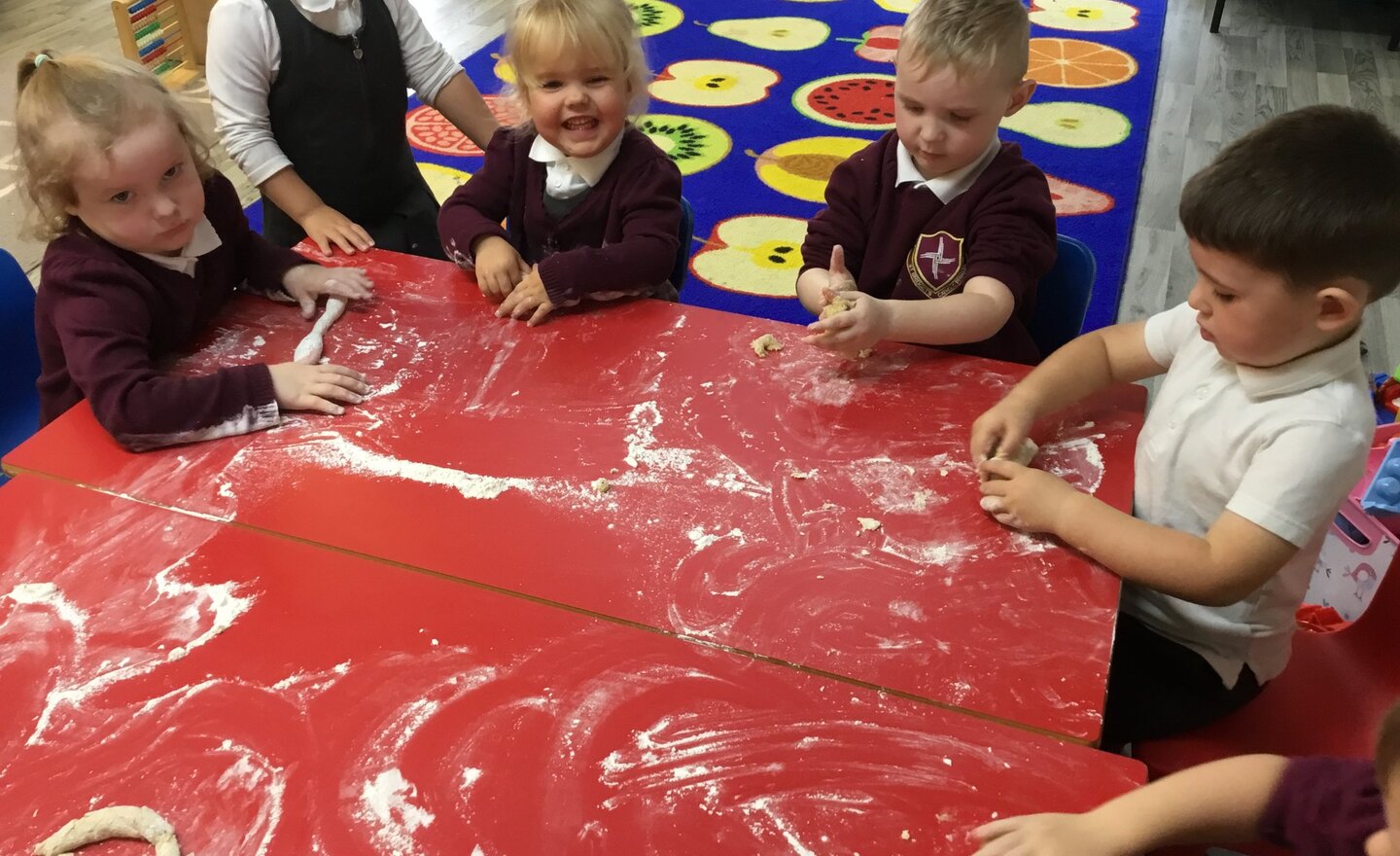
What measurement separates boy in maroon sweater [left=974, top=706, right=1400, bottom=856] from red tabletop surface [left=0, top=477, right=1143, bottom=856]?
3 cm

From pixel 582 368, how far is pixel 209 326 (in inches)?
22.6

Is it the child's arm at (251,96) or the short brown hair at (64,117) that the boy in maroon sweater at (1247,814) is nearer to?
the short brown hair at (64,117)

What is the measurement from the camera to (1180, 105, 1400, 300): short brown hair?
103 cm

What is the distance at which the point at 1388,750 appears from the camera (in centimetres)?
77

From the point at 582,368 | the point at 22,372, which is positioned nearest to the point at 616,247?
the point at 582,368

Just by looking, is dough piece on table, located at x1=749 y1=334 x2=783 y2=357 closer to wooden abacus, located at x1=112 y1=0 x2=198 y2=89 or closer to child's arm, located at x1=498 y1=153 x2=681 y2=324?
child's arm, located at x1=498 y1=153 x2=681 y2=324

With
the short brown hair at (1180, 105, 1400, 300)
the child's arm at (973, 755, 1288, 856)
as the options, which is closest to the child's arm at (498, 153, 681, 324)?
the short brown hair at (1180, 105, 1400, 300)

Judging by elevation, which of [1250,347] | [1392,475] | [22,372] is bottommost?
[1392,475]

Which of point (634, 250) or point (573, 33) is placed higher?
point (573, 33)

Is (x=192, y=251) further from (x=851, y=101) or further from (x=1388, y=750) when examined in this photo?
(x=851, y=101)

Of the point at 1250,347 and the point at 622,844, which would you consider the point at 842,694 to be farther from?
the point at 1250,347

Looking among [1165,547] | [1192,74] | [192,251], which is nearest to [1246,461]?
[1165,547]

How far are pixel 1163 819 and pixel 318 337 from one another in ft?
3.95

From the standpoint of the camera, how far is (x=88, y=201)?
1.34 meters
